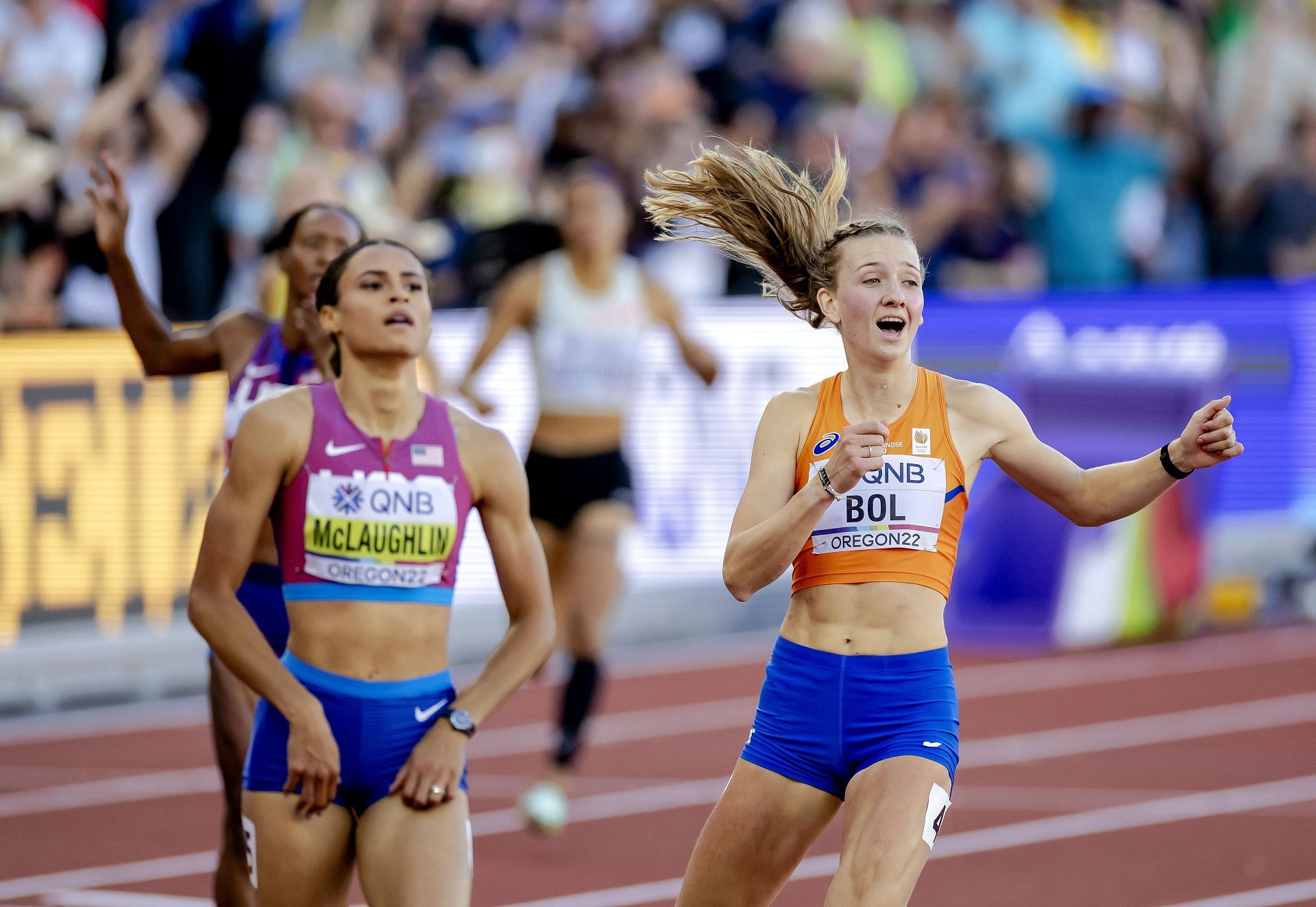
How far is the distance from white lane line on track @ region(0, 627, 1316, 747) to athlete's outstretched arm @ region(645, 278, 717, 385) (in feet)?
8.62

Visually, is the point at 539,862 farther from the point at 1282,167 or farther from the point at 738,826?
the point at 1282,167

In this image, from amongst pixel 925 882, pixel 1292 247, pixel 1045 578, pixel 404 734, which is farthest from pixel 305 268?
pixel 1292 247

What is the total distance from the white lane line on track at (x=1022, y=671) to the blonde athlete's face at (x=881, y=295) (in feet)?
20.1

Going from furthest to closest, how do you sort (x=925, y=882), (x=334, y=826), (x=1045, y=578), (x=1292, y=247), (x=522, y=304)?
(x=1292, y=247)
(x=1045, y=578)
(x=522, y=304)
(x=925, y=882)
(x=334, y=826)

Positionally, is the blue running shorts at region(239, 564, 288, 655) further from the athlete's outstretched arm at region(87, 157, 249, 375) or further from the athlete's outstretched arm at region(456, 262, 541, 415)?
the athlete's outstretched arm at region(456, 262, 541, 415)

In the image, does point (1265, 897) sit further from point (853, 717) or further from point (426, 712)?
point (426, 712)

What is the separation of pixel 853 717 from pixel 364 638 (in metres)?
1.19

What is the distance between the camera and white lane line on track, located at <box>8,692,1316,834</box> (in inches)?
350

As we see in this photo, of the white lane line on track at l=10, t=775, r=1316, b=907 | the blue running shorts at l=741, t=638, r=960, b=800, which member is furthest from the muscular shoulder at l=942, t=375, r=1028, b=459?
the white lane line on track at l=10, t=775, r=1316, b=907

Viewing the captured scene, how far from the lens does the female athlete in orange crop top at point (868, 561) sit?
4.45 m

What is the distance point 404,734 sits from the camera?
4.48 metres

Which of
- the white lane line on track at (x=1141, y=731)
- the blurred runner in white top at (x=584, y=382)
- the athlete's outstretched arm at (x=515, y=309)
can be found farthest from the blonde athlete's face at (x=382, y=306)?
the white lane line on track at (x=1141, y=731)

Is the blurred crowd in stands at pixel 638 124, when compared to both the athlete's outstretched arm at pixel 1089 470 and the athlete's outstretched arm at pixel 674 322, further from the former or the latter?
the athlete's outstretched arm at pixel 1089 470

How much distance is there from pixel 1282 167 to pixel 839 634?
497 inches
